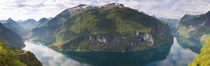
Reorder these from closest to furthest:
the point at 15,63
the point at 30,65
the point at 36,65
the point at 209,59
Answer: the point at 15,63, the point at 30,65, the point at 36,65, the point at 209,59

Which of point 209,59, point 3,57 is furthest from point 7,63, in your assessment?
point 209,59

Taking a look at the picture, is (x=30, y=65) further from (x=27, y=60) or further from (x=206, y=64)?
(x=206, y=64)

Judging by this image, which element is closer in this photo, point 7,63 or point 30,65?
point 7,63

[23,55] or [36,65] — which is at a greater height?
[23,55]

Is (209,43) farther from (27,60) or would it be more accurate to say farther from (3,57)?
(3,57)

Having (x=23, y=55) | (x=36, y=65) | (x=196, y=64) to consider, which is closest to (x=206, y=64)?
(x=196, y=64)

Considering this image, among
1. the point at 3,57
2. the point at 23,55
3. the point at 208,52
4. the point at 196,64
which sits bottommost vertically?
the point at 196,64

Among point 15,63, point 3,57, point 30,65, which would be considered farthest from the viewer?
point 30,65

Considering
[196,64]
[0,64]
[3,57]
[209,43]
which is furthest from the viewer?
[209,43]

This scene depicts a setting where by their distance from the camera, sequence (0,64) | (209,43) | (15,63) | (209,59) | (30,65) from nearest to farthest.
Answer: (0,64) → (15,63) → (30,65) → (209,59) → (209,43)
